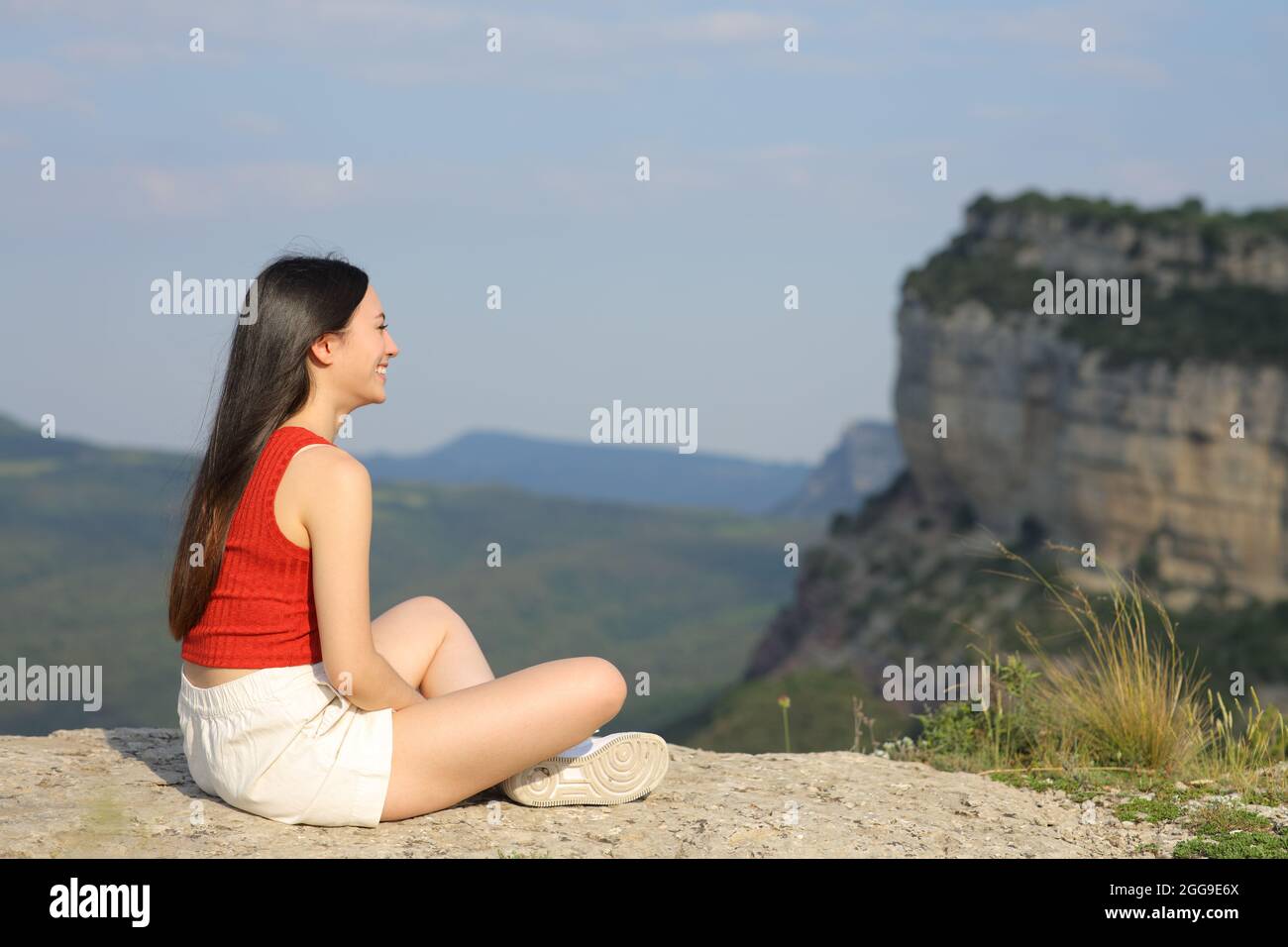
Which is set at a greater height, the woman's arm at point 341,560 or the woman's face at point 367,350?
the woman's face at point 367,350

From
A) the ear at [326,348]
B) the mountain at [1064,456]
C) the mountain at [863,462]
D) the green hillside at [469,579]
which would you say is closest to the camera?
the ear at [326,348]

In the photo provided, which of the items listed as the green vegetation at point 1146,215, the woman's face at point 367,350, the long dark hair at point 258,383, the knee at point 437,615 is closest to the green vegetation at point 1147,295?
the green vegetation at point 1146,215

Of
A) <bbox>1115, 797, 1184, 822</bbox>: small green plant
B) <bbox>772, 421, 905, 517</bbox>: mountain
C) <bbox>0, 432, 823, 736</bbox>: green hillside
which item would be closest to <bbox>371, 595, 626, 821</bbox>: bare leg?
<bbox>1115, 797, 1184, 822</bbox>: small green plant

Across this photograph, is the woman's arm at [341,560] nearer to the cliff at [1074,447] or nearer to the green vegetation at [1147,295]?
the cliff at [1074,447]

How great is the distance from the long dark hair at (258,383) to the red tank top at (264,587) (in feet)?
0.20

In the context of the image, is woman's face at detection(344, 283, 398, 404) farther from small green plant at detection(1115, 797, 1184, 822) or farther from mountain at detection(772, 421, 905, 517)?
mountain at detection(772, 421, 905, 517)

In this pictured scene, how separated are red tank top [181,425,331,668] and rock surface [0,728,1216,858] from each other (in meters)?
0.62

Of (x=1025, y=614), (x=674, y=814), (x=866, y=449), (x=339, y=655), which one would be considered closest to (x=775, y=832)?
(x=674, y=814)

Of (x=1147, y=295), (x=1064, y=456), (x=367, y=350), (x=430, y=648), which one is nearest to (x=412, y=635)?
(x=430, y=648)

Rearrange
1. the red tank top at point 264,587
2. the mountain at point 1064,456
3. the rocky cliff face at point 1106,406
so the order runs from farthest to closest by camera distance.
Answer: the rocky cliff face at point 1106,406 → the mountain at point 1064,456 → the red tank top at point 264,587

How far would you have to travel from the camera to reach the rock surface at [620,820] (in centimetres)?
448

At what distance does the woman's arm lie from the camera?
4254mm

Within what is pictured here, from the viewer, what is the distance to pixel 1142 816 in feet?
18.4
